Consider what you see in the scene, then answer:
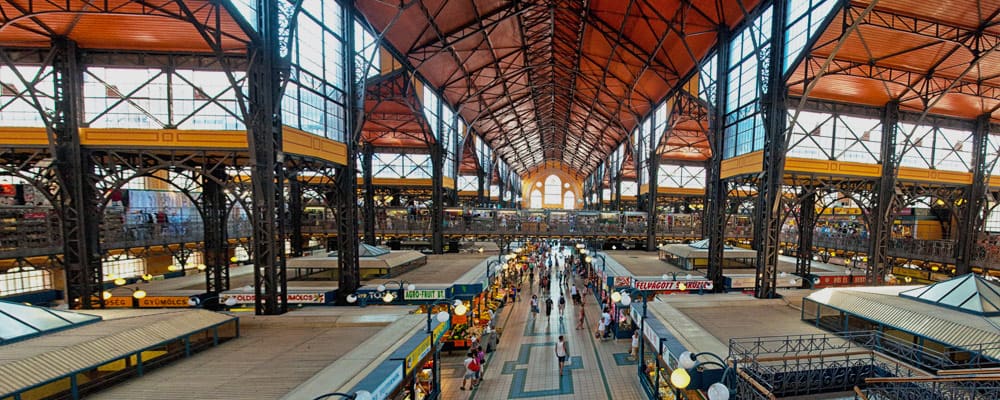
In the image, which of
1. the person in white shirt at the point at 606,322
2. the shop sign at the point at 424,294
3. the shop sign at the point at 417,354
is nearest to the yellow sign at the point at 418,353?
the shop sign at the point at 417,354

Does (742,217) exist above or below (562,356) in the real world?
above

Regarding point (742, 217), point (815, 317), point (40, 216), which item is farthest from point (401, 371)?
point (742, 217)

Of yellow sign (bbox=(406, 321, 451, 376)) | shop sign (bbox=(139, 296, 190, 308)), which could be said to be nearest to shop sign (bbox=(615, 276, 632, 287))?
yellow sign (bbox=(406, 321, 451, 376))

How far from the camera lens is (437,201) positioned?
2717 cm

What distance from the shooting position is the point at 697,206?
4672cm

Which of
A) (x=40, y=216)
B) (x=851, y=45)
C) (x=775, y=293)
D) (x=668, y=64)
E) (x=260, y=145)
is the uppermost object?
(x=668, y=64)

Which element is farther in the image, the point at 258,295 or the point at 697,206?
the point at 697,206

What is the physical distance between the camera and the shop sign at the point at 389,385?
605cm

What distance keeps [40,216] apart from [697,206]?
5490 centimetres

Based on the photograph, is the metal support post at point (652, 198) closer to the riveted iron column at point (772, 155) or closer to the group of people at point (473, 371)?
the riveted iron column at point (772, 155)

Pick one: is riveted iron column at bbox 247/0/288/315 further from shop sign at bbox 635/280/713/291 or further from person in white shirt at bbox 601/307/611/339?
shop sign at bbox 635/280/713/291

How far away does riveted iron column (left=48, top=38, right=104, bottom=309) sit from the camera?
11234 mm

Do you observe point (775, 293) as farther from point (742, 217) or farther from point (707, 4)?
point (742, 217)

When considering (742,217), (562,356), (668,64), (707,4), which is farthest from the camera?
(742,217)
